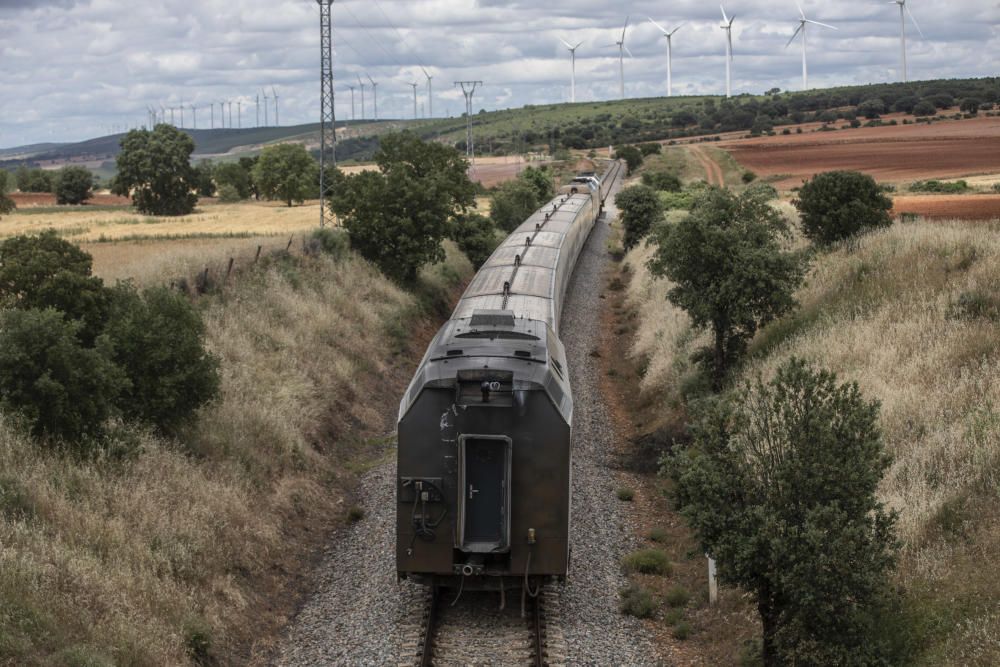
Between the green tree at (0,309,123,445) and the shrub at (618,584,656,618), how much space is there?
913cm

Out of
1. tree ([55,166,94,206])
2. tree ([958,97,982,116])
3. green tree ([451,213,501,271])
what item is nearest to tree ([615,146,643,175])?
tree ([958,97,982,116])

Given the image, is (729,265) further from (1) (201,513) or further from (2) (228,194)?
(2) (228,194)

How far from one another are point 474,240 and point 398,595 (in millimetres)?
38178

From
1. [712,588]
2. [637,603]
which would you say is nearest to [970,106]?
[712,588]

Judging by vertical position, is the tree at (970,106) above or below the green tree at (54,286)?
above

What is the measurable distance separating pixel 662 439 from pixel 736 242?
5278 millimetres

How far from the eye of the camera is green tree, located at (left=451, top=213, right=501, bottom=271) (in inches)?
2044

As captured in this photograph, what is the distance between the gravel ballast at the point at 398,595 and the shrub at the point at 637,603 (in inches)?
5.3

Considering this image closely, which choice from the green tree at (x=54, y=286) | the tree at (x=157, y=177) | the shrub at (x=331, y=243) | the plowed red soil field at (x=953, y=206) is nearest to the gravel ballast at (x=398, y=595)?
the green tree at (x=54, y=286)

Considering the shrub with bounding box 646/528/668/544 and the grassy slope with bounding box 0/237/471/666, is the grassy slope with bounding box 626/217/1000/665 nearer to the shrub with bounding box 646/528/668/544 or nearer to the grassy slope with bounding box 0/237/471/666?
the shrub with bounding box 646/528/668/544

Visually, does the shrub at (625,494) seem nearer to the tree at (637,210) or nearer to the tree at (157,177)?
the tree at (637,210)

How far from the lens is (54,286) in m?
19.0

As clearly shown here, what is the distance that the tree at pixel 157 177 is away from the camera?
88.2 metres

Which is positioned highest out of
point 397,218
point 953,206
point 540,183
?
point 540,183
